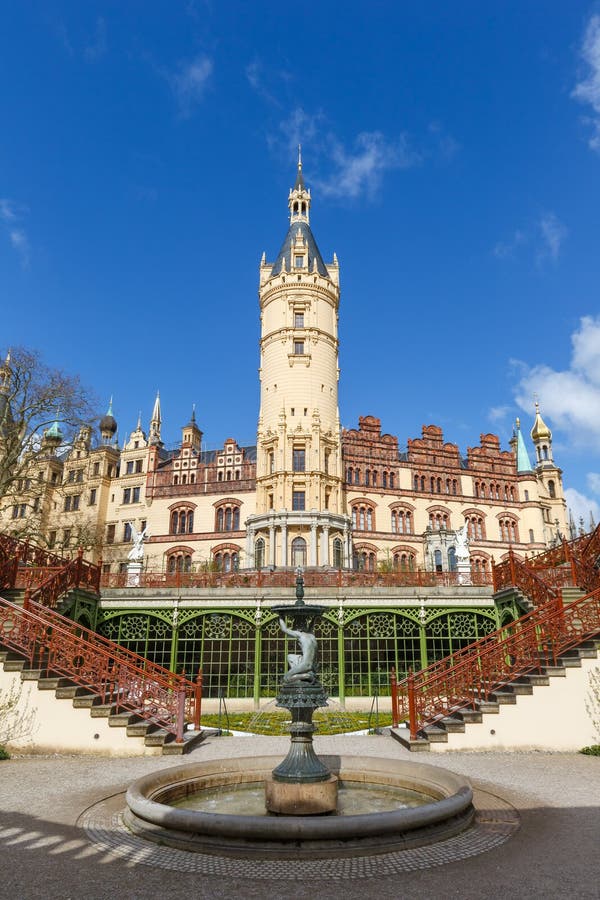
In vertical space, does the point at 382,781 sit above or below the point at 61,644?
below

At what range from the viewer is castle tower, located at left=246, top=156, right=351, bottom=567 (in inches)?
1601

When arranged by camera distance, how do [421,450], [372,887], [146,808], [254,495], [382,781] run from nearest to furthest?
[372,887] < [146,808] < [382,781] < [254,495] < [421,450]

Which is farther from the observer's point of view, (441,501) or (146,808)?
(441,501)

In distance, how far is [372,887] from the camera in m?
5.60

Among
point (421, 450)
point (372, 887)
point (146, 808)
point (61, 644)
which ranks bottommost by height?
point (372, 887)

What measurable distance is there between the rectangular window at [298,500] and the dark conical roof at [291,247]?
1804cm

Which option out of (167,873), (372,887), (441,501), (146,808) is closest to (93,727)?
(146,808)

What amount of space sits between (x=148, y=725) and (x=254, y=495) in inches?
1378

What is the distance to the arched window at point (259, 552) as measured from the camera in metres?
41.1

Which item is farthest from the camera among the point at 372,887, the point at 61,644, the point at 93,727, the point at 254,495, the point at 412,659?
the point at 254,495

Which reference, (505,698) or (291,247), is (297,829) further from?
(291,247)

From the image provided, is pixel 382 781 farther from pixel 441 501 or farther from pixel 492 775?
pixel 441 501

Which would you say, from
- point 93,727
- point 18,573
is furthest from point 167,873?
point 18,573

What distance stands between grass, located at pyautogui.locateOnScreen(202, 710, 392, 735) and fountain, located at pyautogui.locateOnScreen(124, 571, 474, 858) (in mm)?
6200
